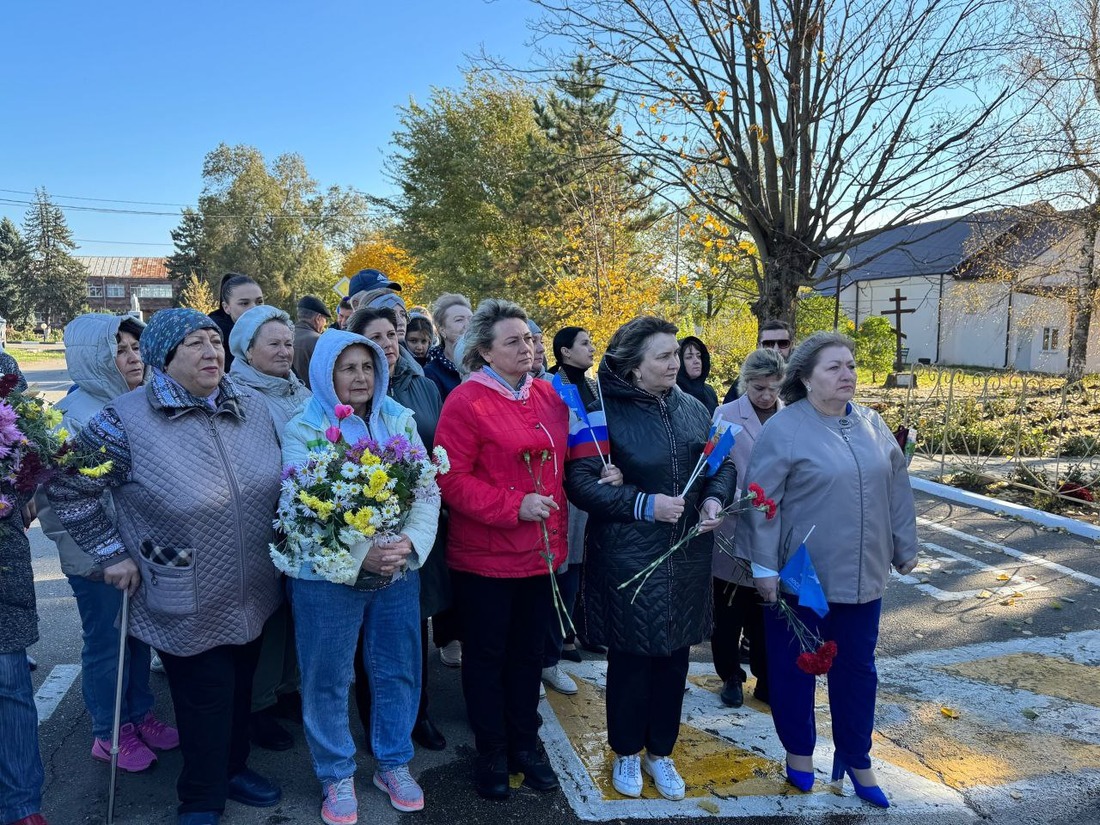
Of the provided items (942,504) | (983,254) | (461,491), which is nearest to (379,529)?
(461,491)

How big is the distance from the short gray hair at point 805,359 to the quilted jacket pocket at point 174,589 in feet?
8.58

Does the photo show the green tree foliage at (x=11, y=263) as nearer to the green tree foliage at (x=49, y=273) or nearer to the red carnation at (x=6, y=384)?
the green tree foliage at (x=49, y=273)

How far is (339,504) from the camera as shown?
2.69 metres

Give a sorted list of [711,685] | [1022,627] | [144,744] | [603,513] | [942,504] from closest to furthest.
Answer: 1. [603,513]
2. [144,744]
3. [711,685]
4. [1022,627]
5. [942,504]

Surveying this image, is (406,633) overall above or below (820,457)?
below

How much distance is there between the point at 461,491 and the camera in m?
3.06

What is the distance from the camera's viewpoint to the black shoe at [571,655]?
4.69 metres

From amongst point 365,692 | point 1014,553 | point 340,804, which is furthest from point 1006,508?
point 340,804

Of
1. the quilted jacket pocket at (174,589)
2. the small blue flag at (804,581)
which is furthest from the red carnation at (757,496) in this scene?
the quilted jacket pocket at (174,589)

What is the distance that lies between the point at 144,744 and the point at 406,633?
4.72 ft

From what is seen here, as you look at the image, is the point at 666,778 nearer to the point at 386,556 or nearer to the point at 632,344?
the point at 386,556

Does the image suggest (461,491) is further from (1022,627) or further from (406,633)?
(1022,627)

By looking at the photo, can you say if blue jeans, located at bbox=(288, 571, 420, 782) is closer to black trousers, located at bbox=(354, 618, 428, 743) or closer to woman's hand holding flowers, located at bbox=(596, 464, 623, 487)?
black trousers, located at bbox=(354, 618, 428, 743)

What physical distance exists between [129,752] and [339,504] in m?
1.76
